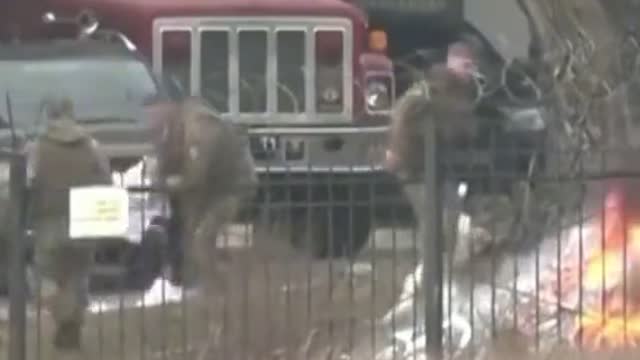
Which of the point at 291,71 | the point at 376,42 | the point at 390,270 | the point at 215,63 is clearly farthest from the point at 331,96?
the point at 390,270

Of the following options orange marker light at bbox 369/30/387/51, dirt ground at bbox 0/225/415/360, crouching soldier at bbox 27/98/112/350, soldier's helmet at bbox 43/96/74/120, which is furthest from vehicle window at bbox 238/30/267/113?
dirt ground at bbox 0/225/415/360

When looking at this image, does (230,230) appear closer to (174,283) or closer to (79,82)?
(174,283)

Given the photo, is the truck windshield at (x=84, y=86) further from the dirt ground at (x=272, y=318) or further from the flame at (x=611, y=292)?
the flame at (x=611, y=292)

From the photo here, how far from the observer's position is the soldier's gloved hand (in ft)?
30.5

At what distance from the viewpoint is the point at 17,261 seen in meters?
9.10

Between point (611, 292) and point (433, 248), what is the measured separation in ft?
3.20

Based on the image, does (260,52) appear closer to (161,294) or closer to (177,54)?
A: (177,54)

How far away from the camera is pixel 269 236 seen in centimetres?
947

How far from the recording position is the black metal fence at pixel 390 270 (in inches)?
370

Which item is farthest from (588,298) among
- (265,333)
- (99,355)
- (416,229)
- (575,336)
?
(99,355)

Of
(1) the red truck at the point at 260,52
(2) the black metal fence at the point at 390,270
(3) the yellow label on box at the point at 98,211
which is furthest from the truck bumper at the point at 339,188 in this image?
(1) the red truck at the point at 260,52

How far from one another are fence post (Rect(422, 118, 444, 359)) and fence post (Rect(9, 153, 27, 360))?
183 centimetres

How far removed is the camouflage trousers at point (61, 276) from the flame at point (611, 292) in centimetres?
239

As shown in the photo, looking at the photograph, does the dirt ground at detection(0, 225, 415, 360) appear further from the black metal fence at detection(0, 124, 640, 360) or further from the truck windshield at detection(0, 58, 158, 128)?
the truck windshield at detection(0, 58, 158, 128)
